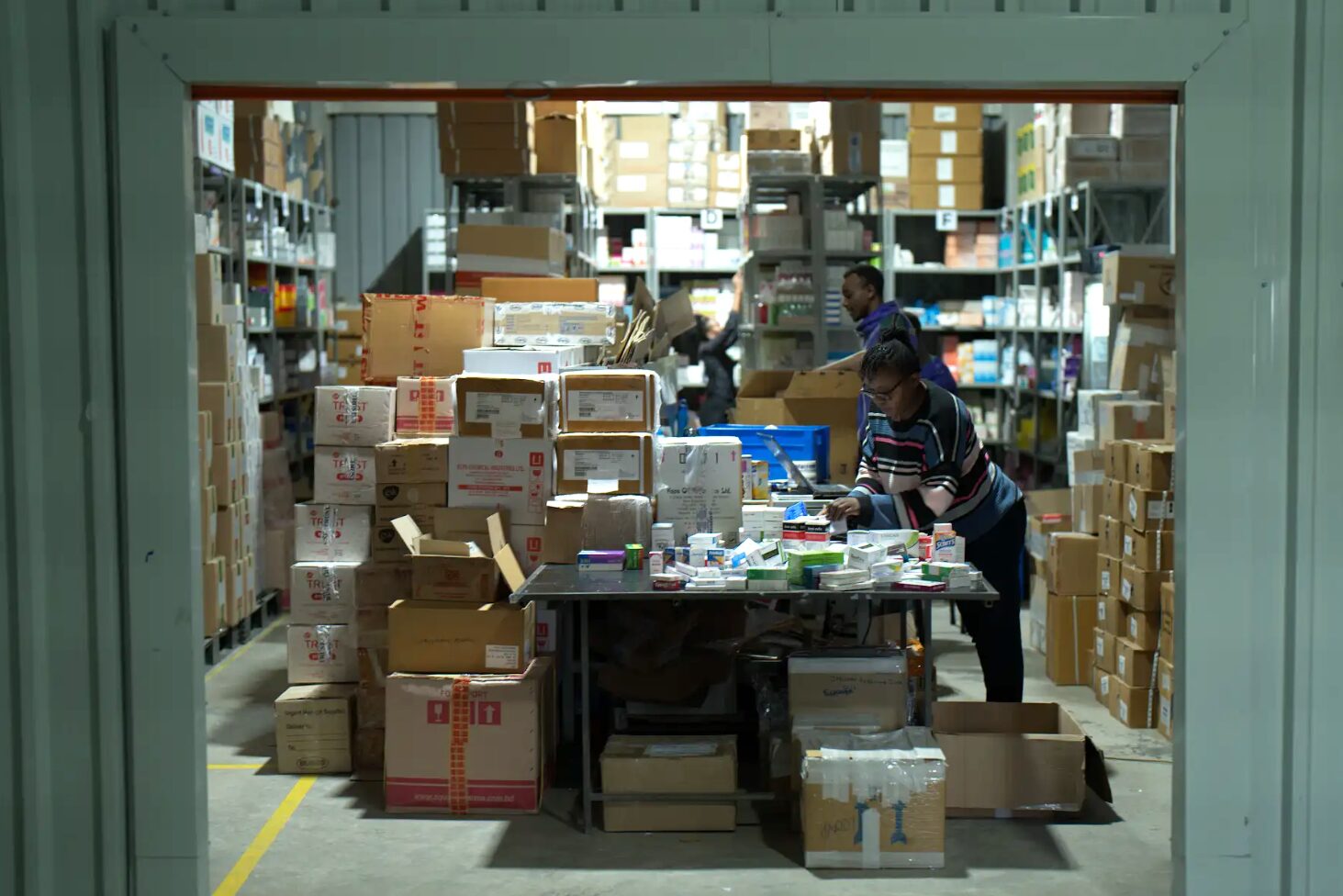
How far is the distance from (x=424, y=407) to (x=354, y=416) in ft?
1.00

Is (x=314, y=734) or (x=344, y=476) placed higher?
(x=344, y=476)

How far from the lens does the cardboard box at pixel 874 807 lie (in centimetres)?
457

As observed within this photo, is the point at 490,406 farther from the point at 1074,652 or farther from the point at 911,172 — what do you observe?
the point at 911,172

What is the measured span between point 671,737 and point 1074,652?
2659mm

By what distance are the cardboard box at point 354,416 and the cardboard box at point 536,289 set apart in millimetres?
972

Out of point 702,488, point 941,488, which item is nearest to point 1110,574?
point 941,488

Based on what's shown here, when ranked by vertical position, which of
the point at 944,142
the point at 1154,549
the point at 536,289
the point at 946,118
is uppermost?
the point at 946,118

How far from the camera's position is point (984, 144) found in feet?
43.9

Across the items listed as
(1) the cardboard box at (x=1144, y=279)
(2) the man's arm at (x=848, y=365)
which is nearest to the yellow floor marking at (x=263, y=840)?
(2) the man's arm at (x=848, y=365)

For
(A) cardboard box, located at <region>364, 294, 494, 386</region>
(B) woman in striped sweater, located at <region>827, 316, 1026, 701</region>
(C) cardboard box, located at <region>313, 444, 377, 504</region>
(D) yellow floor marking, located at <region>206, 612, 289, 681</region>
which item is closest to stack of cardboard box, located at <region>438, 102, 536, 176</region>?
(D) yellow floor marking, located at <region>206, 612, 289, 681</region>

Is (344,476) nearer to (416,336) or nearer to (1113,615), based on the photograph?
(416,336)

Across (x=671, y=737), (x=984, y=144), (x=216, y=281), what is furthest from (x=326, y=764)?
(x=984, y=144)

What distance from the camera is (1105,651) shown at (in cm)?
665

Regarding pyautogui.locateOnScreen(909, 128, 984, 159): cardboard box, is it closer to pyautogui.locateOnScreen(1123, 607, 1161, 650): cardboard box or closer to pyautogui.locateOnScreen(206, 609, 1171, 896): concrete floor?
pyautogui.locateOnScreen(1123, 607, 1161, 650): cardboard box
